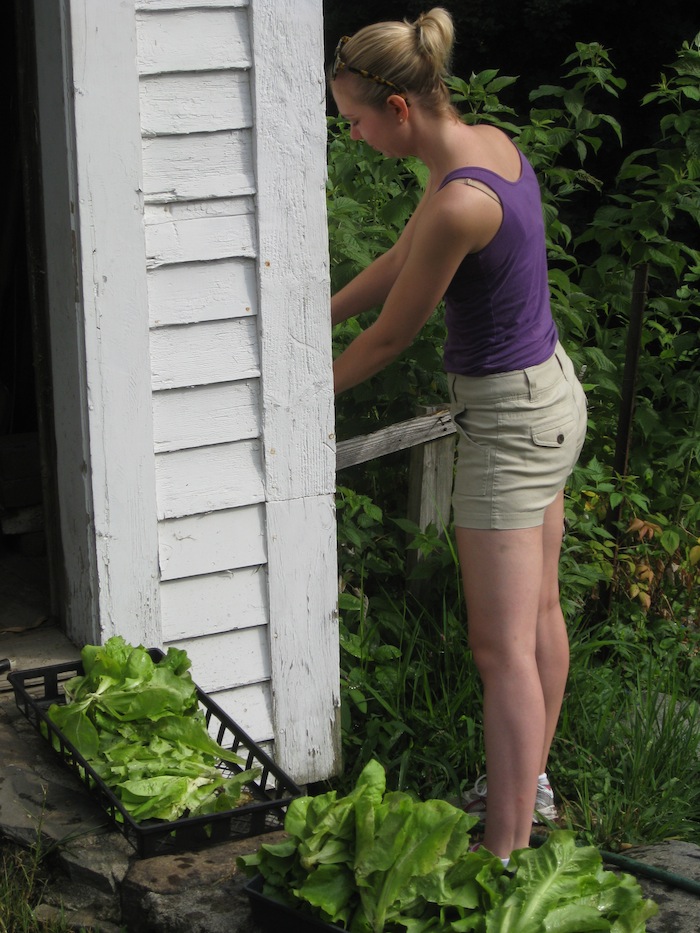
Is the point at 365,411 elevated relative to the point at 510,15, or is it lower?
lower

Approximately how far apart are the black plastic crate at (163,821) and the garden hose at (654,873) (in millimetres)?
857

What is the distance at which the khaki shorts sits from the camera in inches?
111

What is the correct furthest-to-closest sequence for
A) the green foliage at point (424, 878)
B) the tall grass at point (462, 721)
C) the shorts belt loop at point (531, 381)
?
1. the tall grass at point (462, 721)
2. the shorts belt loop at point (531, 381)
3. the green foliage at point (424, 878)

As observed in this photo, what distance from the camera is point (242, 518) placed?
3252 mm

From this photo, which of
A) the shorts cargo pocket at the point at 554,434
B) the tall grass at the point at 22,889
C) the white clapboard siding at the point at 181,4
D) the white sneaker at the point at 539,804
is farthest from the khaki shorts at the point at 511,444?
the tall grass at the point at 22,889

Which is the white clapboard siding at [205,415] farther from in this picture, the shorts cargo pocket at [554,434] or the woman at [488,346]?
the shorts cargo pocket at [554,434]

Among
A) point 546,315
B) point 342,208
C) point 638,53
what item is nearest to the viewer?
point 546,315

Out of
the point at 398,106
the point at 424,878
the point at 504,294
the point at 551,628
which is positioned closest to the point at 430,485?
the point at 551,628

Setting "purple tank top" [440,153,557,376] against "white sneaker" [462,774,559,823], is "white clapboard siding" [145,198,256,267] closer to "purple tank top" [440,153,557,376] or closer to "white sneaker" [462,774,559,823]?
"purple tank top" [440,153,557,376]

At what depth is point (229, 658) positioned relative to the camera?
10.8 ft

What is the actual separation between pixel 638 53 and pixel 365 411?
536cm

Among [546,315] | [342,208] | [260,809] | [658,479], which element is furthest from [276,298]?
[658,479]

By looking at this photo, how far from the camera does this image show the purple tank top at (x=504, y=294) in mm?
2725

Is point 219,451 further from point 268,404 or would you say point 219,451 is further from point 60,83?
point 60,83
